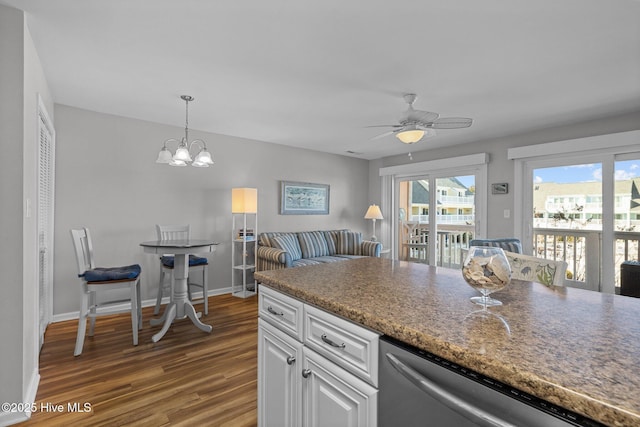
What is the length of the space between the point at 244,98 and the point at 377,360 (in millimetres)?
2832

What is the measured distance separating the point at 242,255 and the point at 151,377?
2599 mm

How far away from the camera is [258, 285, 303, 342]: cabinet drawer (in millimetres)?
1245

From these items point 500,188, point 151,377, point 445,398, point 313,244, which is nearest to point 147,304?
point 151,377

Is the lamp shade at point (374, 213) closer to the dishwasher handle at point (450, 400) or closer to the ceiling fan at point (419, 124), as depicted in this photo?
the ceiling fan at point (419, 124)

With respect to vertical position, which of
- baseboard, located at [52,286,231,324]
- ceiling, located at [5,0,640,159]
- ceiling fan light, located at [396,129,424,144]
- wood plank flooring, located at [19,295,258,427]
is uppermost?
ceiling, located at [5,0,640,159]

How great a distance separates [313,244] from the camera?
511cm

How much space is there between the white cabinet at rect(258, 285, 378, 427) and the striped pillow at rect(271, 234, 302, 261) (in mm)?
3104

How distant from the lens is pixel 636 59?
229cm

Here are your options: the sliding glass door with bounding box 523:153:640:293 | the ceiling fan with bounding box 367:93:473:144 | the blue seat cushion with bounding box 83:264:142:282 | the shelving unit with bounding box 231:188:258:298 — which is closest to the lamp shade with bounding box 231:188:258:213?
the shelving unit with bounding box 231:188:258:298

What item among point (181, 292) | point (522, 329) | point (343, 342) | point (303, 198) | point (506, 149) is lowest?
point (181, 292)

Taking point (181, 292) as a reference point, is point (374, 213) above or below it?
above

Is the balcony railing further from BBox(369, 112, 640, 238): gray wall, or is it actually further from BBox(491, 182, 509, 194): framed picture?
BBox(491, 182, 509, 194): framed picture
